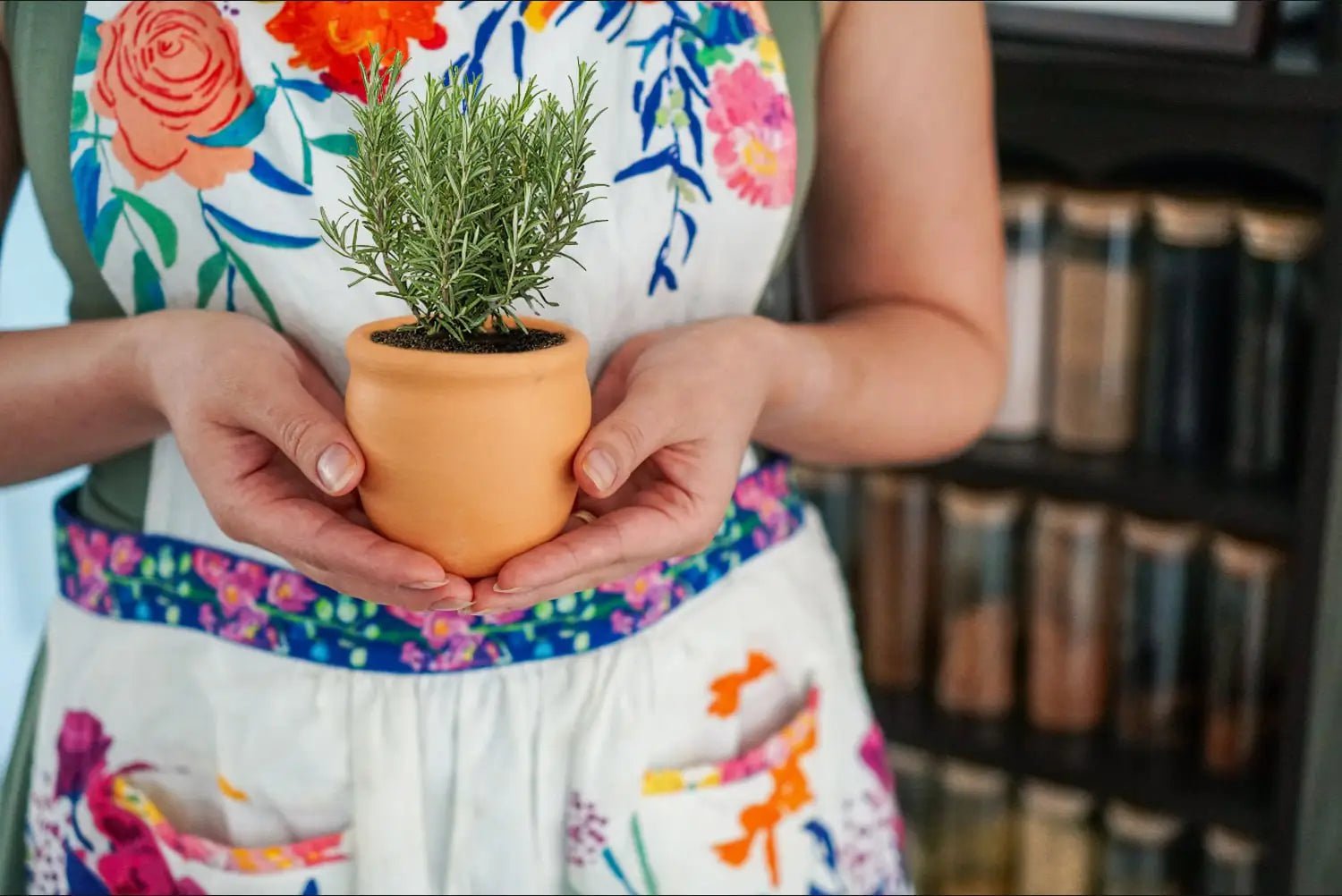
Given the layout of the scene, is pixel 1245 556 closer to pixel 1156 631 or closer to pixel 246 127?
pixel 1156 631

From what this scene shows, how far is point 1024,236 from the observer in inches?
54.1

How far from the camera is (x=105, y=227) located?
A: 0.67 metres

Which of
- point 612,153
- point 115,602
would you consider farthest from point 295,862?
point 612,153

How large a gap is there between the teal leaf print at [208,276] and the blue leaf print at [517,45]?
0.55 feet

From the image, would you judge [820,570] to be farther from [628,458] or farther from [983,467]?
[983,467]

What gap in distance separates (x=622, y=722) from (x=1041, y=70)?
2.65 ft

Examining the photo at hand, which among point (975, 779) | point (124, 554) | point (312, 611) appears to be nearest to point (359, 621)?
point (312, 611)

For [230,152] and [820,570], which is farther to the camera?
[820,570]

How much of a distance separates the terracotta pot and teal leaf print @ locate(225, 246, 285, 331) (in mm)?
129

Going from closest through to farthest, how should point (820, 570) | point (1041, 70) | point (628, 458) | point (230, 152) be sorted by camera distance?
point (628, 458), point (230, 152), point (820, 570), point (1041, 70)

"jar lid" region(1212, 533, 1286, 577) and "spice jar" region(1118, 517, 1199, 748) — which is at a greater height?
"jar lid" region(1212, 533, 1286, 577)

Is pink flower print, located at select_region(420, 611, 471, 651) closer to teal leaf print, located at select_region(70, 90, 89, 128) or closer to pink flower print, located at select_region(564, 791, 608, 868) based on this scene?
pink flower print, located at select_region(564, 791, 608, 868)

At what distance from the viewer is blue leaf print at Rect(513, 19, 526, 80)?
2.24 ft

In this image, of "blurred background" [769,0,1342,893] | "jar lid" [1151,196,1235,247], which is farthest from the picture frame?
"jar lid" [1151,196,1235,247]
